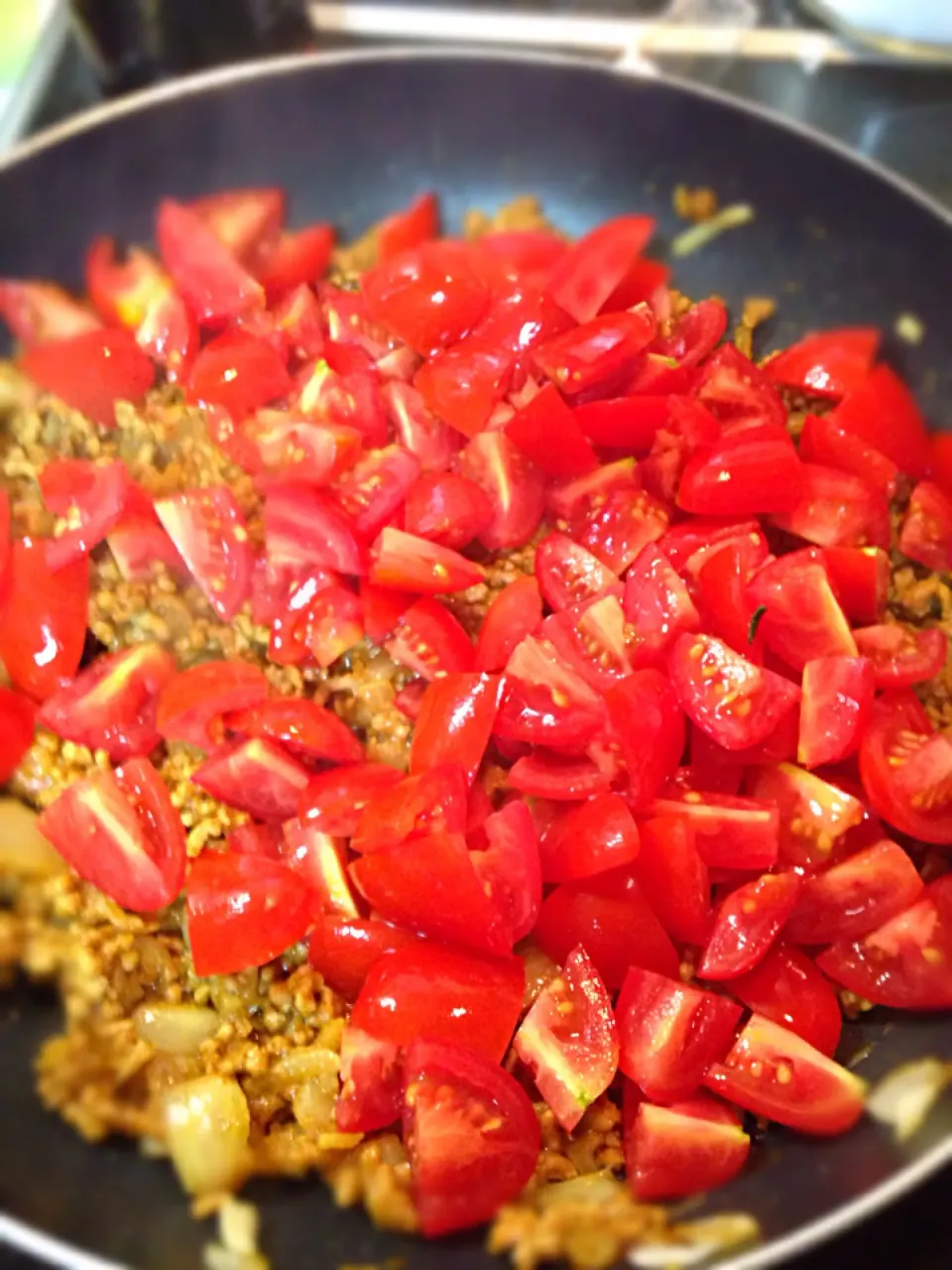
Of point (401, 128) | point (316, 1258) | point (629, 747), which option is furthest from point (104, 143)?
point (316, 1258)

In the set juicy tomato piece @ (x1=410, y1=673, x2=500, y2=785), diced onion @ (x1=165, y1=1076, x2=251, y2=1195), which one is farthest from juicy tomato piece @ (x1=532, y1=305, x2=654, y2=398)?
diced onion @ (x1=165, y1=1076, x2=251, y2=1195)

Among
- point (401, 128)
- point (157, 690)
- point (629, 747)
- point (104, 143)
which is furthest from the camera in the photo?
point (401, 128)

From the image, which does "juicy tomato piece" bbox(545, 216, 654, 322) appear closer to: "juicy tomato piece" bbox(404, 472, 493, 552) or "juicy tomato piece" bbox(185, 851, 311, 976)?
"juicy tomato piece" bbox(404, 472, 493, 552)

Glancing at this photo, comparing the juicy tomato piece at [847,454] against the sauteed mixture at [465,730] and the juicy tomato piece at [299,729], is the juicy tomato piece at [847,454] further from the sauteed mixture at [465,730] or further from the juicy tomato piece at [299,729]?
the juicy tomato piece at [299,729]

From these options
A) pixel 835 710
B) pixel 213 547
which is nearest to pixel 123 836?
pixel 213 547

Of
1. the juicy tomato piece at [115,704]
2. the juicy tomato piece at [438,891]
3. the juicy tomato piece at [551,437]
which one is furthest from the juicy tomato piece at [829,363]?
the juicy tomato piece at [115,704]

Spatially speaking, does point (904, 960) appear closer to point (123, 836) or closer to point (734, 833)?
point (734, 833)

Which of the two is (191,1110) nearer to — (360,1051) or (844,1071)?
(360,1051)
